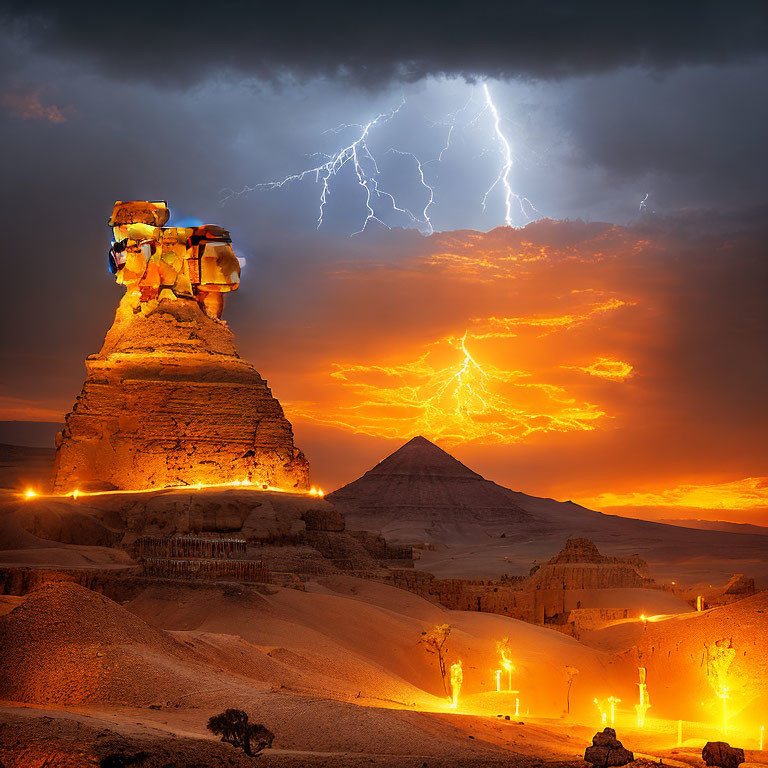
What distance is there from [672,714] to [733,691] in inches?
91.9

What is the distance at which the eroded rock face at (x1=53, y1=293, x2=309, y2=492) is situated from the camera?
128 ft

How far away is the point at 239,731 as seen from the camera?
1315 centimetres

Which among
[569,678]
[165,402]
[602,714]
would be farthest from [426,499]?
[602,714]

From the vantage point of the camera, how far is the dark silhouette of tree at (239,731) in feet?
42.6

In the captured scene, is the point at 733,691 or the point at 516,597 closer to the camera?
the point at 733,691

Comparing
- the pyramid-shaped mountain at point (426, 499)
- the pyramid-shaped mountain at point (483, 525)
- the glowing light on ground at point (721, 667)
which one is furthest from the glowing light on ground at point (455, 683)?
the pyramid-shaped mountain at point (426, 499)

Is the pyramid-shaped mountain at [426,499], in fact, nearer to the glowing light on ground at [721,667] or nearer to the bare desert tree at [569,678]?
the bare desert tree at [569,678]

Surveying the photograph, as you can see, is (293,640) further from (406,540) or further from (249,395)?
(406,540)

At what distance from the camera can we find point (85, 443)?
39.3 m

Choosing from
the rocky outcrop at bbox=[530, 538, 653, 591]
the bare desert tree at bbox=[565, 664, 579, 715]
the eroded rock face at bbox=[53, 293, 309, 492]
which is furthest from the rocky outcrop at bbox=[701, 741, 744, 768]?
the rocky outcrop at bbox=[530, 538, 653, 591]

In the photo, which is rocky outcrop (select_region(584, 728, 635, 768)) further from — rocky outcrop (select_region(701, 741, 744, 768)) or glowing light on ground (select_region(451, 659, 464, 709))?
glowing light on ground (select_region(451, 659, 464, 709))

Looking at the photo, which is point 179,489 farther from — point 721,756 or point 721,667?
point 721,756

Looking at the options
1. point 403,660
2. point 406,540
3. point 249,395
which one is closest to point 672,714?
point 403,660

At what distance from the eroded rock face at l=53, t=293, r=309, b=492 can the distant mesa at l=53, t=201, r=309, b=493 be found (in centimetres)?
→ 4
